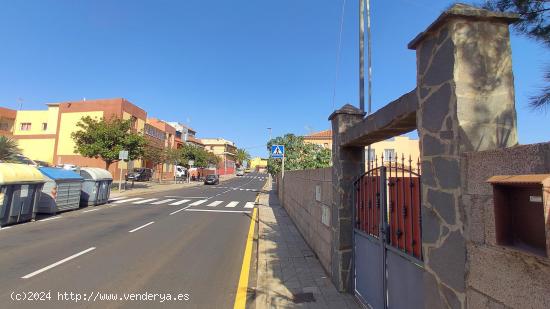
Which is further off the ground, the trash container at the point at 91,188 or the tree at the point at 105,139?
the tree at the point at 105,139

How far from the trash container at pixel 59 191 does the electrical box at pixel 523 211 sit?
50.4ft

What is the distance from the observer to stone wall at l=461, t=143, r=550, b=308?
184 centimetres

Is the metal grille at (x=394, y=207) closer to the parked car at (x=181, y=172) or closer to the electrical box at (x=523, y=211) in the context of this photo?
the electrical box at (x=523, y=211)

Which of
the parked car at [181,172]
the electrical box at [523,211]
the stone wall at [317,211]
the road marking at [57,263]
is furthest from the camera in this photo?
the parked car at [181,172]

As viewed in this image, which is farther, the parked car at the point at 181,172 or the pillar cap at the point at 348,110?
the parked car at the point at 181,172

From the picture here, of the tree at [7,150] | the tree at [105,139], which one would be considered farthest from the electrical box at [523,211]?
the tree at [105,139]

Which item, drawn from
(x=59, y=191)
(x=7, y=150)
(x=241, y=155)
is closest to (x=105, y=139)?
(x=7, y=150)

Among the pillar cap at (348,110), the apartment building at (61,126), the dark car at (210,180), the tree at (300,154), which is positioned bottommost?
the dark car at (210,180)

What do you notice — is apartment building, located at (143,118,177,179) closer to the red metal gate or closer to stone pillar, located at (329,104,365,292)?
stone pillar, located at (329,104,365,292)

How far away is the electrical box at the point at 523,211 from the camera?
177cm

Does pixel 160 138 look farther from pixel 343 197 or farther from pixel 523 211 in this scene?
pixel 523 211

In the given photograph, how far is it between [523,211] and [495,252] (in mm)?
325

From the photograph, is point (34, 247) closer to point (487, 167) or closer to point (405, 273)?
point (405, 273)

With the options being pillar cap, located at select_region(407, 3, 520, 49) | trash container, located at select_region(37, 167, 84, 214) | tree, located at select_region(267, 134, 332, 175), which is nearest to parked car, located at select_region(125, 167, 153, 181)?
tree, located at select_region(267, 134, 332, 175)
